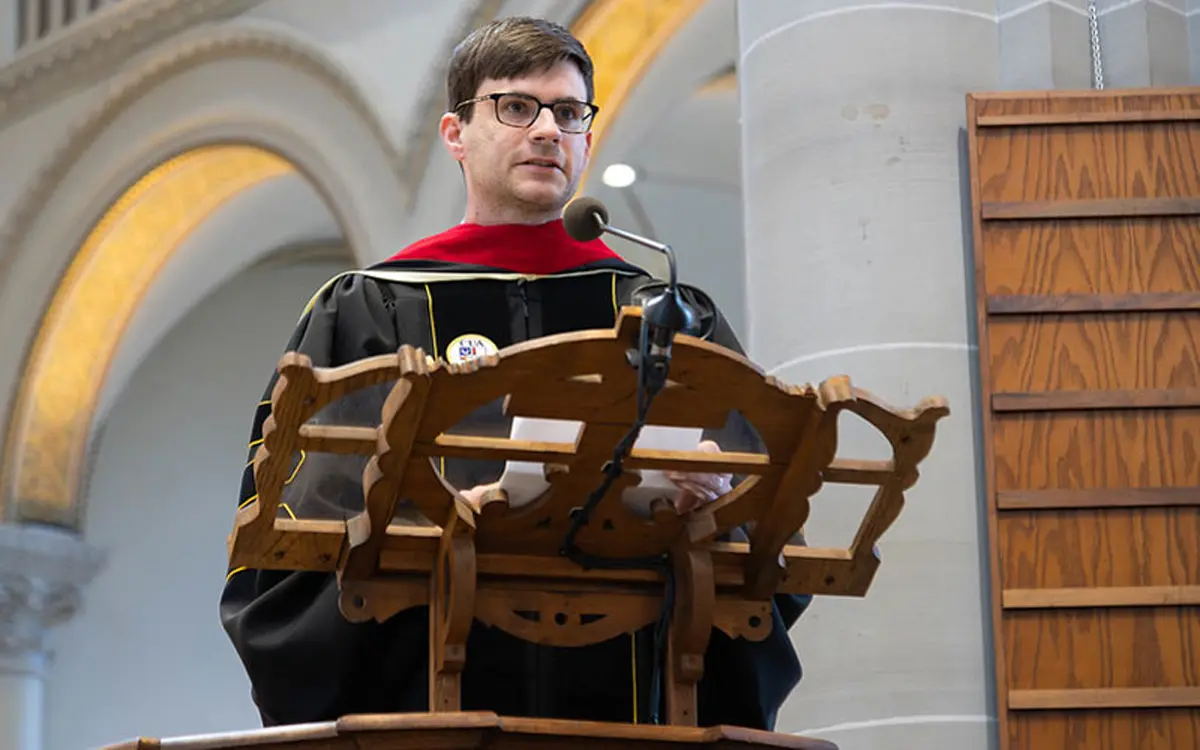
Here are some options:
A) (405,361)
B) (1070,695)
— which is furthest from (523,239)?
(1070,695)

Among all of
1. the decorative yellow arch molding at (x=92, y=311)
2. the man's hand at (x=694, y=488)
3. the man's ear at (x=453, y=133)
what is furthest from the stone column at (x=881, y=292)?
the decorative yellow arch molding at (x=92, y=311)

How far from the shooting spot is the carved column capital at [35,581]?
10.7 m

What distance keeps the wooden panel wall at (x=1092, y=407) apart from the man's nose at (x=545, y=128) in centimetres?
250

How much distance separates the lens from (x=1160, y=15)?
5957 millimetres

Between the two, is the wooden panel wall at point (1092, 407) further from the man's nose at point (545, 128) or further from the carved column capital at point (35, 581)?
the carved column capital at point (35, 581)

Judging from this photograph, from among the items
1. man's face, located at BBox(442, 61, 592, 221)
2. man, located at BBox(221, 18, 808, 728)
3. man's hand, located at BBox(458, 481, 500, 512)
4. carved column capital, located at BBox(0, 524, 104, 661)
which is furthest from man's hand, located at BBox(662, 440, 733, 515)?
carved column capital, located at BBox(0, 524, 104, 661)

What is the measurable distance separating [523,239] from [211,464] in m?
9.26

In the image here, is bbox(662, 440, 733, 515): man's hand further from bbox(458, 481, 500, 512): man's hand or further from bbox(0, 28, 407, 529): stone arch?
bbox(0, 28, 407, 529): stone arch

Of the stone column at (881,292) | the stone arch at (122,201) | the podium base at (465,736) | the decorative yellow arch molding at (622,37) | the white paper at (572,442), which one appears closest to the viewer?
the podium base at (465,736)

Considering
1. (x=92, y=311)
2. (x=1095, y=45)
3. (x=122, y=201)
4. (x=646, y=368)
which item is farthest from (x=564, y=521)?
(x=92, y=311)

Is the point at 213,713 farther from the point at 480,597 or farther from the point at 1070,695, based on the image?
the point at 480,597

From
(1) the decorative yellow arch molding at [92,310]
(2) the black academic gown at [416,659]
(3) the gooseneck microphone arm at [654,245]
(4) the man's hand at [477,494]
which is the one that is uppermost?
(1) the decorative yellow arch molding at [92,310]

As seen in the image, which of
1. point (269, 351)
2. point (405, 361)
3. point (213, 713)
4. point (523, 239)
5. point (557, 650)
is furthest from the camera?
point (269, 351)

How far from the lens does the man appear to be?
9.27ft
